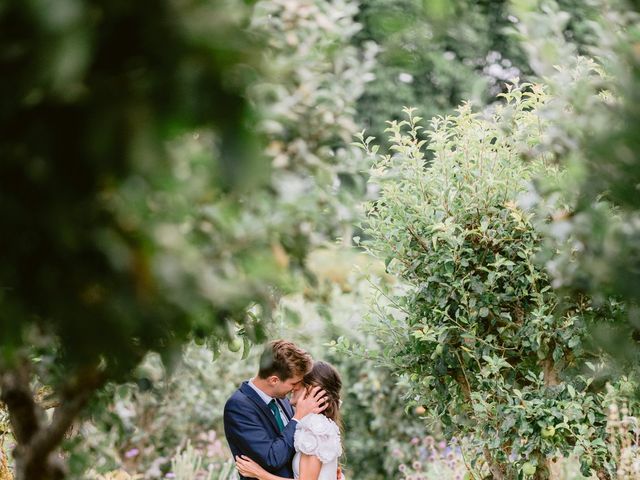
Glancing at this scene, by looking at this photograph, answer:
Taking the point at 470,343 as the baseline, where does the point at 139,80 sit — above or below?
above

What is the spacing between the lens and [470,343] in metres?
4.17

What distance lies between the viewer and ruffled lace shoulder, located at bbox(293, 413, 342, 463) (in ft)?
13.3

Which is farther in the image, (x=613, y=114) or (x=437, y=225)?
(x=437, y=225)

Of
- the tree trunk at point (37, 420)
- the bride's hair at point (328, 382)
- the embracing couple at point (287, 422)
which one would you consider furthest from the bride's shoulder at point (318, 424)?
the tree trunk at point (37, 420)

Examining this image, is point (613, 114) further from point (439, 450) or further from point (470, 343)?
point (439, 450)

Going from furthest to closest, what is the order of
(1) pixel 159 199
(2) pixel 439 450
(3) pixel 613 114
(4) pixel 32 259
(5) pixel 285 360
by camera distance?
(2) pixel 439 450
(5) pixel 285 360
(3) pixel 613 114
(1) pixel 159 199
(4) pixel 32 259

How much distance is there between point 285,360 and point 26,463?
245 cm

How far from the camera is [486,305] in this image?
163 inches

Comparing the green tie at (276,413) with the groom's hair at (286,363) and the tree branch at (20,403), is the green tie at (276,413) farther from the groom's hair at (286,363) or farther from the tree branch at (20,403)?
the tree branch at (20,403)

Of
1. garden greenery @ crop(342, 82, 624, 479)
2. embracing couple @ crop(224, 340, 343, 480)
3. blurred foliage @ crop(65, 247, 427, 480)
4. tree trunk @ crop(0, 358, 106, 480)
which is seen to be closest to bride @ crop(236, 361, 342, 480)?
embracing couple @ crop(224, 340, 343, 480)

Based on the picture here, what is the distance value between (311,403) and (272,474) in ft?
1.38

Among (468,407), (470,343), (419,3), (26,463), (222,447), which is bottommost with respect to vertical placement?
(222,447)

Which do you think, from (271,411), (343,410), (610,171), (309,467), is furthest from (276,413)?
(343,410)

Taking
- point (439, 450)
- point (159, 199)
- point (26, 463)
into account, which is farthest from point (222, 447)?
point (159, 199)
